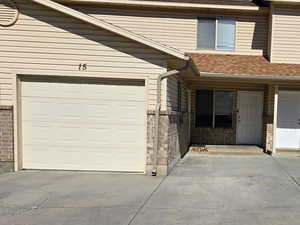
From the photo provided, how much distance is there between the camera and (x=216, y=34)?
11.9 metres

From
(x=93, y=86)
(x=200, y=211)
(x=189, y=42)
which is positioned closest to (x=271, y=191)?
(x=200, y=211)

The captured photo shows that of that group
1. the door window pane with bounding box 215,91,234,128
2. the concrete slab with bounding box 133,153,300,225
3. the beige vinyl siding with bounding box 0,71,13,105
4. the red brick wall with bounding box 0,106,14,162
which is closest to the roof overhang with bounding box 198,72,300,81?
the door window pane with bounding box 215,91,234,128

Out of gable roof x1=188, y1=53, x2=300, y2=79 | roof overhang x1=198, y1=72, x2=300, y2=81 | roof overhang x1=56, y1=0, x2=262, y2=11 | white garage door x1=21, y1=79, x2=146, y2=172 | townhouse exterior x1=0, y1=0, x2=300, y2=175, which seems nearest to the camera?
townhouse exterior x1=0, y1=0, x2=300, y2=175

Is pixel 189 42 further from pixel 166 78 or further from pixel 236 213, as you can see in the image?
pixel 236 213

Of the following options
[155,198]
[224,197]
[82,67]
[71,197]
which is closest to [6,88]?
[82,67]

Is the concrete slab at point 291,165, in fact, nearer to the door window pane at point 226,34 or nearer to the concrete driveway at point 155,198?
the concrete driveway at point 155,198

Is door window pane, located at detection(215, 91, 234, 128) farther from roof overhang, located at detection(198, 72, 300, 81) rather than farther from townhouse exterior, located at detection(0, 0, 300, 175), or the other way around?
townhouse exterior, located at detection(0, 0, 300, 175)

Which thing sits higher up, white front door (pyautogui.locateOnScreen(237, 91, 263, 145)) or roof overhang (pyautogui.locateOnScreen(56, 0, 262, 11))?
roof overhang (pyautogui.locateOnScreen(56, 0, 262, 11))

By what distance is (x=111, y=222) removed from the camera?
4082 millimetres

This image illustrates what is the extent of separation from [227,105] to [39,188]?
8636mm

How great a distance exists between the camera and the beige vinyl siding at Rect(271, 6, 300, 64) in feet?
35.3

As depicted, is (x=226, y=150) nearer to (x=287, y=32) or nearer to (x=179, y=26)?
(x=287, y=32)

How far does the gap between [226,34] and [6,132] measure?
938 cm

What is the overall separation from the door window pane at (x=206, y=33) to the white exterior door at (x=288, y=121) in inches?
141
